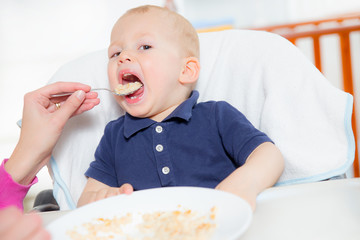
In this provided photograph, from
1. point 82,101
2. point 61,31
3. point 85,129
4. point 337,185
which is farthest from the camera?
point 61,31

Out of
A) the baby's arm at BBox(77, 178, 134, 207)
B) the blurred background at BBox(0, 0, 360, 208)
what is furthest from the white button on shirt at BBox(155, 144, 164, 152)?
the blurred background at BBox(0, 0, 360, 208)

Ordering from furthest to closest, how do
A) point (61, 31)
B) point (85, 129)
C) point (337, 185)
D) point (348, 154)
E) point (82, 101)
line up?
point (61, 31) → point (85, 129) → point (82, 101) → point (348, 154) → point (337, 185)

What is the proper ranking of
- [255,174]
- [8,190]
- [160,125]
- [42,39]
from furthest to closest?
[42,39], [160,125], [8,190], [255,174]

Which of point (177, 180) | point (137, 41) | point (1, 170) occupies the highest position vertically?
point (137, 41)

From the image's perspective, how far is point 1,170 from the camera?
91 cm

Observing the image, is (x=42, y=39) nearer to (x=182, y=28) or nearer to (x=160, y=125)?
(x=182, y=28)

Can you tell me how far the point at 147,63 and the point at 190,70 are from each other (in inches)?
5.8

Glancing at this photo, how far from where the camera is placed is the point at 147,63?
0.98 m

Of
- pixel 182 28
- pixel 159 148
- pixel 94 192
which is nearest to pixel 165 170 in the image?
pixel 159 148

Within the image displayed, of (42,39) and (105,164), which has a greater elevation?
(42,39)

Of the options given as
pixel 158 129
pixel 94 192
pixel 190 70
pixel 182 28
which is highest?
pixel 182 28

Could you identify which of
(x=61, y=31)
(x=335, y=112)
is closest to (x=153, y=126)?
(x=335, y=112)

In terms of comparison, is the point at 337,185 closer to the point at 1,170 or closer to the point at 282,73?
the point at 282,73

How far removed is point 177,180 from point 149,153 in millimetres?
105
